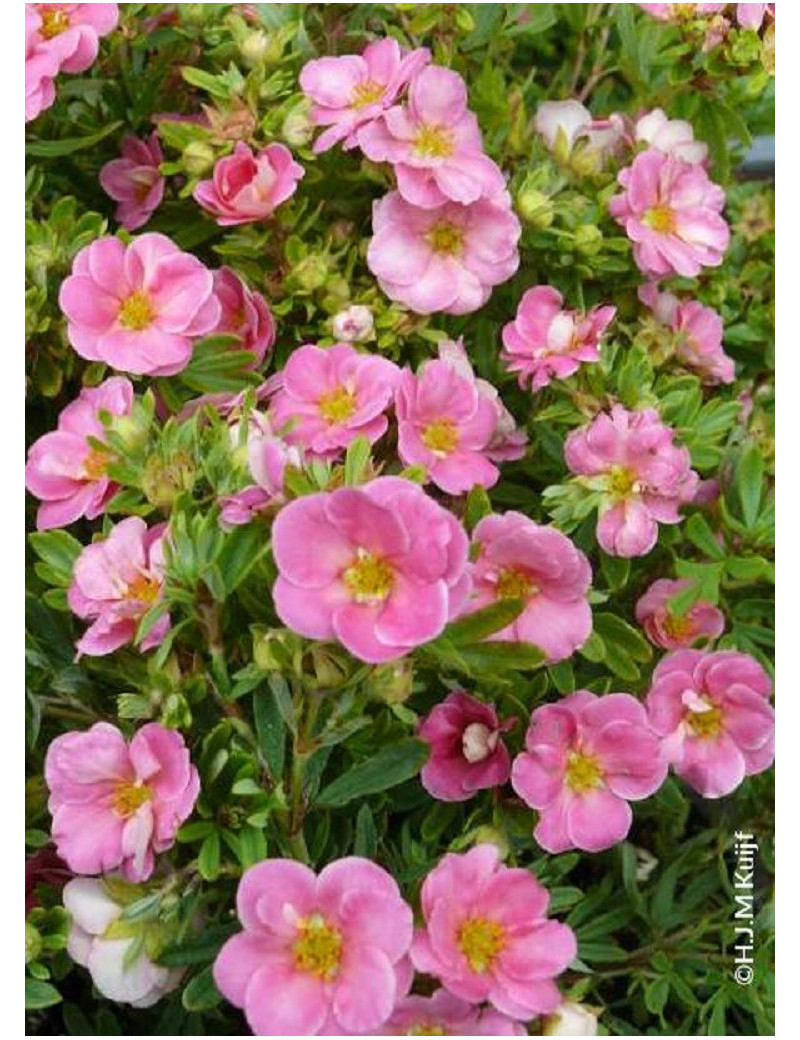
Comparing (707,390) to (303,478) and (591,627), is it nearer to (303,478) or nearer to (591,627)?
(591,627)

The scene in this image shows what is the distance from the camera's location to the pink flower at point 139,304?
1.32m

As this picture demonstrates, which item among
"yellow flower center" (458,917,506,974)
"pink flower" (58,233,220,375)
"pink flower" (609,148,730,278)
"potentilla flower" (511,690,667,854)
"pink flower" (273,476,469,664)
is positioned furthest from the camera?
"pink flower" (609,148,730,278)

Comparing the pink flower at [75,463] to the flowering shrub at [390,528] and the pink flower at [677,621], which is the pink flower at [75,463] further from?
the pink flower at [677,621]

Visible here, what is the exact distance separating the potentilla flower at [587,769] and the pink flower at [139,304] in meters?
0.50

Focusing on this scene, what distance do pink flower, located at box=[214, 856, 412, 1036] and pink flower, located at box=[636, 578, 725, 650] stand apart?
45 centimetres

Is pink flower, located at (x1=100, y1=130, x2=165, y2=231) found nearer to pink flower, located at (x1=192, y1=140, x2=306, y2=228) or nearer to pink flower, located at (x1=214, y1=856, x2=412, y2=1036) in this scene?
pink flower, located at (x1=192, y1=140, x2=306, y2=228)

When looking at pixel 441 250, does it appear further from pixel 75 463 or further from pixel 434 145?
pixel 75 463

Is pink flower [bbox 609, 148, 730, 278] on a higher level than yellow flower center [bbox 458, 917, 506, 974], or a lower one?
higher

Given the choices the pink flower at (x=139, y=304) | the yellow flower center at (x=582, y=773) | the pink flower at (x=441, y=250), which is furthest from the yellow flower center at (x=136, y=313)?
the yellow flower center at (x=582, y=773)

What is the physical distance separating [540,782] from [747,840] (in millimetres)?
364

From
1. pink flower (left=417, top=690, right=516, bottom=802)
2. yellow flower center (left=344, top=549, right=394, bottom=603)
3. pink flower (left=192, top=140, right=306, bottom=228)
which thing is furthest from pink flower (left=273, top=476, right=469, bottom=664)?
pink flower (left=192, top=140, right=306, bottom=228)

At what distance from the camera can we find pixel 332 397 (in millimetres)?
1299

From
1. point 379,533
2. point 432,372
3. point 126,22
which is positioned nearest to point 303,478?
point 379,533

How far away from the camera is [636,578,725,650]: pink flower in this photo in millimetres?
1348
